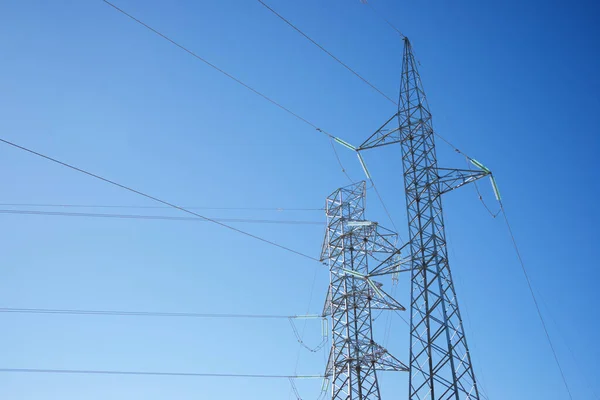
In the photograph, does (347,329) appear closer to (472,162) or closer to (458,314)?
(458,314)

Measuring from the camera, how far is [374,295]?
2930 cm

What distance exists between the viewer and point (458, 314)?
19.5m

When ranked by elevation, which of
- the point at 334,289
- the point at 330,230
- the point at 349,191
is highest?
the point at 349,191

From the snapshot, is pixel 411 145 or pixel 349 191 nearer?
pixel 411 145

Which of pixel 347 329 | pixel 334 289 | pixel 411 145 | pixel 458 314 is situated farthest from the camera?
pixel 334 289

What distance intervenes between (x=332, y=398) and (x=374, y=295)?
6547 mm

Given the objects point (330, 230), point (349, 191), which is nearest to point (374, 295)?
point (330, 230)

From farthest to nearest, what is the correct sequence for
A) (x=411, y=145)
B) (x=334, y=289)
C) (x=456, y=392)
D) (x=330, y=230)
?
(x=330, y=230)
(x=334, y=289)
(x=411, y=145)
(x=456, y=392)

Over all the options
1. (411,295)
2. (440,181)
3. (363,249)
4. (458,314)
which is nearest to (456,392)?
(458,314)

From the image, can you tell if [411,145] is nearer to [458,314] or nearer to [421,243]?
[421,243]

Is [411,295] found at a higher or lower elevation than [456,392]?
higher

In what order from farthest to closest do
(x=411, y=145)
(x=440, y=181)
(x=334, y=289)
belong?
(x=334, y=289) < (x=411, y=145) < (x=440, y=181)

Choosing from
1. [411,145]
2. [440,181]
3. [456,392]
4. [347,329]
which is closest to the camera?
[456,392]

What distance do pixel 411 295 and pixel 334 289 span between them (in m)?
9.80
